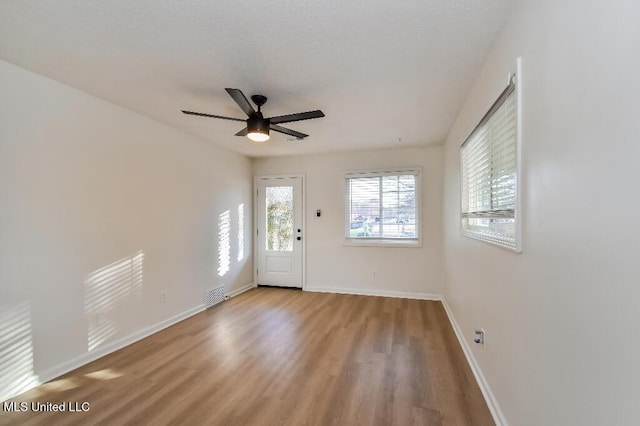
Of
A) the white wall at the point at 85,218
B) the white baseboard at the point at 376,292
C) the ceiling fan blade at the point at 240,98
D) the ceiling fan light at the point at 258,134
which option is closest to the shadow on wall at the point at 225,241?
the white wall at the point at 85,218

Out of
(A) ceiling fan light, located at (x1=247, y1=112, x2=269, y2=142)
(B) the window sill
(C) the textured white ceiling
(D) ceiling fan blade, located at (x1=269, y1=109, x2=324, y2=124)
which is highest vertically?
(C) the textured white ceiling

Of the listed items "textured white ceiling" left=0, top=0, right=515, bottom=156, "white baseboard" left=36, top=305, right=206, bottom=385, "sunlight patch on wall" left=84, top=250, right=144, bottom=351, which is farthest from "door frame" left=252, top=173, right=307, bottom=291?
"sunlight patch on wall" left=84, top=250, right=144, bottom=351

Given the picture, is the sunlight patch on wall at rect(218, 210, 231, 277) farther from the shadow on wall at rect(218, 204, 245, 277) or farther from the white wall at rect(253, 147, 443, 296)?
the white wall at rect(253, 147, 443, 296)

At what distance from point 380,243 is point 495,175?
293 cm

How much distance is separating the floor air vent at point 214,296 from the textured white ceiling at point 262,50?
248cm

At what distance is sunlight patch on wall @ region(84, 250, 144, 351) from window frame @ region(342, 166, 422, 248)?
121 inches

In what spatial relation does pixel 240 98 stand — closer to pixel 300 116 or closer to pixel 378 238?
pixel 300 116

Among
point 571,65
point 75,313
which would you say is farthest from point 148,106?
point 571,65

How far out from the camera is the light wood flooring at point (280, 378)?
189cm

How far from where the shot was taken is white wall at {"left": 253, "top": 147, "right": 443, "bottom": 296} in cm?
455

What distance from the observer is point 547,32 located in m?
1.22

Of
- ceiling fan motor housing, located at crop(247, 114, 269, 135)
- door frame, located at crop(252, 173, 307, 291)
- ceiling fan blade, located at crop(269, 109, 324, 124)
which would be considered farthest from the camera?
door frame, located at crop(252, 173, 307, 291)

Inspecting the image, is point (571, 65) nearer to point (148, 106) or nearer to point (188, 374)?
point (188, 374)

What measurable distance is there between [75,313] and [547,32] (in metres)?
3.73
